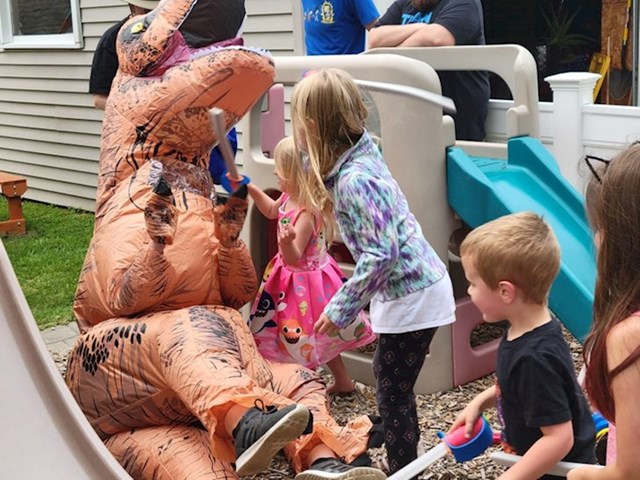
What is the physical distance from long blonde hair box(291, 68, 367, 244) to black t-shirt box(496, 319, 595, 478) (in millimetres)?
939

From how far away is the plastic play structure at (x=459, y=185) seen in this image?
3.85 metres

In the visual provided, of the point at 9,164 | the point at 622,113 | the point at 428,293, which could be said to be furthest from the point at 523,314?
the point at 9,164

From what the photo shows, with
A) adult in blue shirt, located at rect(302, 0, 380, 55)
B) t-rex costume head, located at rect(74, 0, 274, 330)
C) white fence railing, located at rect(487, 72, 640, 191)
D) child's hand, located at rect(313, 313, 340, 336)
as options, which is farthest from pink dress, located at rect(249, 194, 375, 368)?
adult in blue shirt, located at rect(302, 0, 380, 55)

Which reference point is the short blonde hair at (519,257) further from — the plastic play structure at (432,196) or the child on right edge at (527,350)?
the plastic play structure at (432,196)

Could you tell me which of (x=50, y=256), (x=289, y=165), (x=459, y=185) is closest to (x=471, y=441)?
(x=289, y=165)

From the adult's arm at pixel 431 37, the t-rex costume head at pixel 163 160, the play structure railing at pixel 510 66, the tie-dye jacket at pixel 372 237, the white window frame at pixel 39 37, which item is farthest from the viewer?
the white window frame at pixel 39 37

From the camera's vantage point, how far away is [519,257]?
219cm

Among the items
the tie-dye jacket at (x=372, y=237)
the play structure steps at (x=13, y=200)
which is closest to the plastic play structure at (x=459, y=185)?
the tie-dye jacket at (x=372, y=237)

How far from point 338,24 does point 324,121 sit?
2.76 m

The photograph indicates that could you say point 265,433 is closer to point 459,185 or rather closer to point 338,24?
point 459,185

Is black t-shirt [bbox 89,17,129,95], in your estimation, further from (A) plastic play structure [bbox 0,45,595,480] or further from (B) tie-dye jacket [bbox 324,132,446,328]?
(B) tie-dye jacket [bbox 324,132,446,328]

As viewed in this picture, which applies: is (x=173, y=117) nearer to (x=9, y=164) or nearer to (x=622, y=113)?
(x=622, y=113)

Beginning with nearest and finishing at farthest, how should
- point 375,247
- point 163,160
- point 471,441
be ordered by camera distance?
point 471,441 → point 375,247 → point 163,160

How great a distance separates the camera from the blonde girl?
2848 mm
